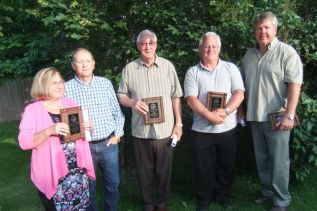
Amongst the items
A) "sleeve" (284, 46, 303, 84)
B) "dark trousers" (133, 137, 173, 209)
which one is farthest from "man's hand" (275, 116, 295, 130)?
"dark trousers" (133, 137, 173, 209)

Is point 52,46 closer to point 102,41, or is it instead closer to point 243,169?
point 102,41

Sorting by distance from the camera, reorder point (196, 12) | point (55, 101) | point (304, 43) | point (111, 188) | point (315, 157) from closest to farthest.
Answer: point (55, 101) < point (111, 188) < point (315, 157) < point (304, 43) < point (196, 12)

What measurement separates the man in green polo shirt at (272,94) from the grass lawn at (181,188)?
55 cm

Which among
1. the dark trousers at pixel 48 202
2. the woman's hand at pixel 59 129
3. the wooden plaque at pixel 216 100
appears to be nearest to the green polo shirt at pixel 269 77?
the wooden plaque at pixel 216 100

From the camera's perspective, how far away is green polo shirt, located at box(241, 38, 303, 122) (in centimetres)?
417

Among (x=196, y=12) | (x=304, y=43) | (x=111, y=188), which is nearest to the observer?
(x=111, y=188)

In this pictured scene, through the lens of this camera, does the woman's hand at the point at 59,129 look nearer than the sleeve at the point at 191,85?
Yes

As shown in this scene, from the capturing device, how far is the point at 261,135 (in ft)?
14.9

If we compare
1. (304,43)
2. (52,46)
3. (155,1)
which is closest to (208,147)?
(304,43)

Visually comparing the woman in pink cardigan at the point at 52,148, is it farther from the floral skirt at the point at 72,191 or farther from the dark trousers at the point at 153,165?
the dark trousers at the point at 153,165

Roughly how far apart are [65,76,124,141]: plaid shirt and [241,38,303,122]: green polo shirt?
4.98 ft

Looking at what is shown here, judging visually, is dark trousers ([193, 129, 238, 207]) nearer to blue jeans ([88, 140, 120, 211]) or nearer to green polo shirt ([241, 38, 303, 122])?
green polo shirt ([241, 38, 303, 122])

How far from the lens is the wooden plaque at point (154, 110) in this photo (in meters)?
4.27

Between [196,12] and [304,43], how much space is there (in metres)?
1.45
